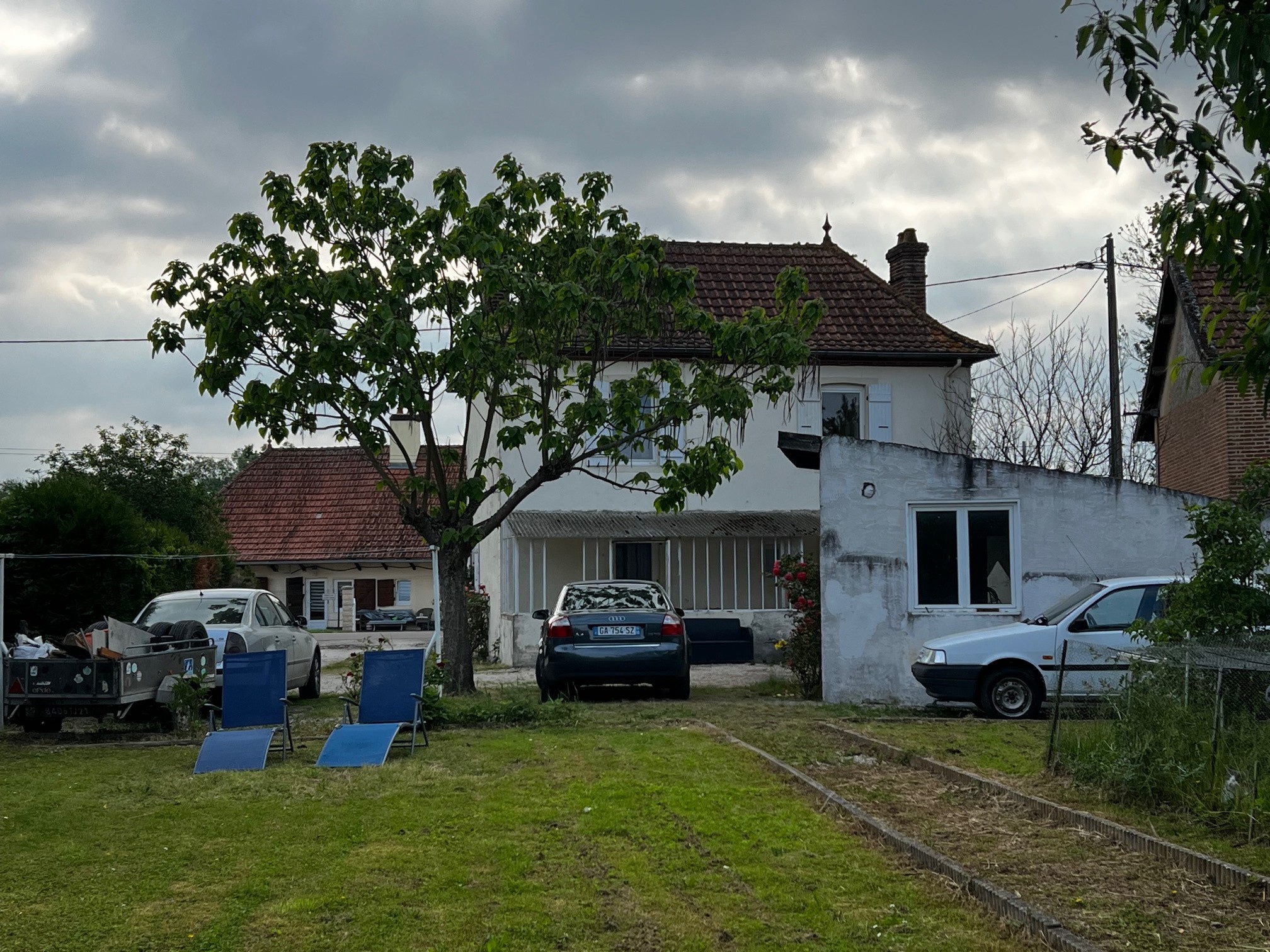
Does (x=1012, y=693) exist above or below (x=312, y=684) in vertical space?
above

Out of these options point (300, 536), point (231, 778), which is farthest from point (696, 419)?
point (300, 536)

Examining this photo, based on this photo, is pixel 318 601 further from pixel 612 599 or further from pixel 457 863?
pixel 457 863

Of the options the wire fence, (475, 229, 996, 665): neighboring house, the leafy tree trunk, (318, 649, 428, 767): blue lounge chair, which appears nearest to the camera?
the wire fence

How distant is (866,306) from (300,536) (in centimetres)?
2590

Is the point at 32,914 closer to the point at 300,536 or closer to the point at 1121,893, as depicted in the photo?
the point at 1121,893

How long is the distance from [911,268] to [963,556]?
53.8ft

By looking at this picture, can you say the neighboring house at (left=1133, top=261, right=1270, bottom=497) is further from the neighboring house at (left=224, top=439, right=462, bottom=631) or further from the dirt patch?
the neighboring house at (left=224, top=439, right=462, bottom=631)

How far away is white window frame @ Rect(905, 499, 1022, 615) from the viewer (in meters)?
16.0

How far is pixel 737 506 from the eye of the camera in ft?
88.0

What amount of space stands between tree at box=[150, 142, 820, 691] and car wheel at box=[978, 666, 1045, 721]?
448cm

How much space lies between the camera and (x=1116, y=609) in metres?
13.9

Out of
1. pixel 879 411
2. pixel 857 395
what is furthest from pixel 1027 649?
pixel 857 395

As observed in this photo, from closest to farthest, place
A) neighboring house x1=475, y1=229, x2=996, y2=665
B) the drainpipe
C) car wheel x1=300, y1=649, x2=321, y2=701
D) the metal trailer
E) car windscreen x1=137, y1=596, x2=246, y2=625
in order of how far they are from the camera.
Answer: the metal trailer
car windscreen x1=137, y1=596, x2=246, y2=625
car wheel x1=300, y1=649, x2=321, y2=701
neighboring house x1=475, y1=229, x2=996, y2=665
the drainpipe

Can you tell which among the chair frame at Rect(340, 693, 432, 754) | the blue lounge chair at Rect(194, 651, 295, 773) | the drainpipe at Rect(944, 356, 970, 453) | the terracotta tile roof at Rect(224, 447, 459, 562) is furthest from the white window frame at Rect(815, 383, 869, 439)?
the terracotta tile roof at Rect(224, 447, 459, 562)
